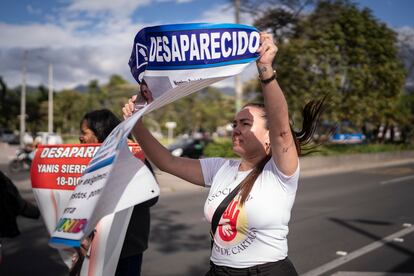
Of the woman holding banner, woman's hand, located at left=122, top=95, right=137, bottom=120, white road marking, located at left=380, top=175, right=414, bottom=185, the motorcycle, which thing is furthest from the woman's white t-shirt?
the motorcycle

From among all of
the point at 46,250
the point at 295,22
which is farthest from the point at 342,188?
the point at 295,22

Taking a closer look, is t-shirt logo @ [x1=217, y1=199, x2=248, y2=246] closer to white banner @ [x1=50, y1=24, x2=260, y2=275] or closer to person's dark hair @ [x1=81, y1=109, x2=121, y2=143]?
white banner @ [x1=50, y1=24, x2=260, y2=275]

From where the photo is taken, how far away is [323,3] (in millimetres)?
20891

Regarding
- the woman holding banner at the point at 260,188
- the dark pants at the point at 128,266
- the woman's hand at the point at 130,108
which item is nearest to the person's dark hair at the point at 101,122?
the woman holding banner at the point at 260,188

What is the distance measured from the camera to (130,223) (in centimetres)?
258

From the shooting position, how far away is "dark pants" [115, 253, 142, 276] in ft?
8.36

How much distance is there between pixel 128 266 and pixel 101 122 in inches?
38.3

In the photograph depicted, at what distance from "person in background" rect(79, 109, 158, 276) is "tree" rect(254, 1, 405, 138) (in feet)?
60.4

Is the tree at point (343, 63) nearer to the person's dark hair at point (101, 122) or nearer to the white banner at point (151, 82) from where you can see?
the person's dark hair at point (101, 122)

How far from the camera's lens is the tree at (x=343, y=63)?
21219mm

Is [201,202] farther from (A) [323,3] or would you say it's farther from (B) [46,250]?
(A) [323,3]

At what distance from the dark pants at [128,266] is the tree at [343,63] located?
18.7 m

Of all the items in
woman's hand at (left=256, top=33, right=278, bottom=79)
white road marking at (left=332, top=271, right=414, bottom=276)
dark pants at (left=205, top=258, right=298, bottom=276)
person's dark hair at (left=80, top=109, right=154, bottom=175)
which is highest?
woman's hand at (left=256, top=33, right=278, bottom=79)

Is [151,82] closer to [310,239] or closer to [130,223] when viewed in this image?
[130,223]
